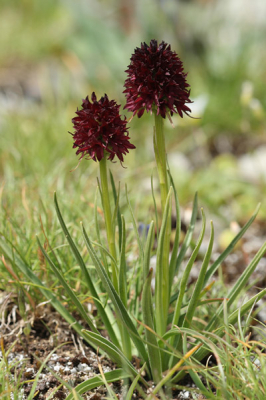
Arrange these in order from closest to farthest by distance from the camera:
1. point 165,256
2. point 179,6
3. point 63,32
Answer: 1. point 165,256
2. point 179,6
3. point 63,32

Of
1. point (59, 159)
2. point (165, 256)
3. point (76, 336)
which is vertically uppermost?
point (59, 159)

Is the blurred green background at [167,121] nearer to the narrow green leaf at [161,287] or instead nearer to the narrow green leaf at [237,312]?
the narrow green leaf at [161,287]

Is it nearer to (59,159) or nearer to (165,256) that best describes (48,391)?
(165,256)

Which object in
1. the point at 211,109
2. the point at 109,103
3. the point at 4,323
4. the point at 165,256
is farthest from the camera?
the point at 211,109

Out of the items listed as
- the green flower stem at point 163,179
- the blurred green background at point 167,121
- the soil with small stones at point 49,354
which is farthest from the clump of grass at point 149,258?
the blurred green background at point 167,121

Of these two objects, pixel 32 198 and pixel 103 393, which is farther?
pixel 32 198

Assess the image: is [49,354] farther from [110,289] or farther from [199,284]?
[199,284]

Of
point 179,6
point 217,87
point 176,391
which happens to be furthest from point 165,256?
point 179,6

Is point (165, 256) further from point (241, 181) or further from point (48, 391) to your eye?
point (241, 181)

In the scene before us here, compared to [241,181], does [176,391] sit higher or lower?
lower
